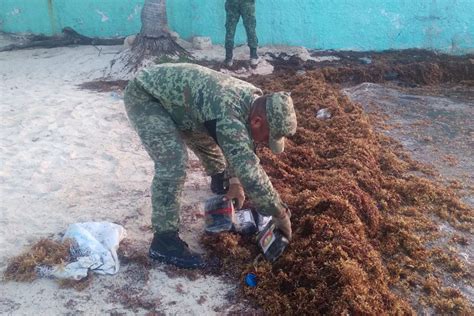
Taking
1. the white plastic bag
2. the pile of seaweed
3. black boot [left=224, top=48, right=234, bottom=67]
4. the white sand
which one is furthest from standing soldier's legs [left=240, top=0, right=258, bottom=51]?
the white plastic bag

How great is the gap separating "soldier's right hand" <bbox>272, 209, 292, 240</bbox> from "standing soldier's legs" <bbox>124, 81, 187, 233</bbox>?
2.19 ft

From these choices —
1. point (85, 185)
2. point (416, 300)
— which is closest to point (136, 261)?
point (85, 185)

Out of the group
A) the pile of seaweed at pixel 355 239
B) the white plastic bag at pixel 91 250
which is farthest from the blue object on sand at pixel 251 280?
the white plastic bag at pixel 91 250

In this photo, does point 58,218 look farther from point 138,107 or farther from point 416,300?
point 416,300

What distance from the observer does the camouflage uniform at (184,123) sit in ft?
8.59

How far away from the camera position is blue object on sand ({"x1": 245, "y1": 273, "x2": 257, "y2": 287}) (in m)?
2.85

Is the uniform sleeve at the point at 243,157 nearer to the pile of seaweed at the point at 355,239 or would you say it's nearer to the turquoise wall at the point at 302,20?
the pile of seaweed at the point at 355,239

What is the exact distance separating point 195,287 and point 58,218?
1324mm

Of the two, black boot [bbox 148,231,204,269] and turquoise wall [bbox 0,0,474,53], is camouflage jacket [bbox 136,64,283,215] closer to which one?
black boot [bbox 148,231,204,269]

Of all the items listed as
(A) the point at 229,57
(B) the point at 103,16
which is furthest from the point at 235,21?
(B) the point at 103,16

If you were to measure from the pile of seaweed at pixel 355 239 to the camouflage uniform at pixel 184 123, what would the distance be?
0.49 meters

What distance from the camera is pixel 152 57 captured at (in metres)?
7.96

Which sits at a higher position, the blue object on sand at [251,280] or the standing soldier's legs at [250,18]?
the standing soldier's legs at [250,18]

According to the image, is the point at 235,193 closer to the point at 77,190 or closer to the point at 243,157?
the point at 243,157
